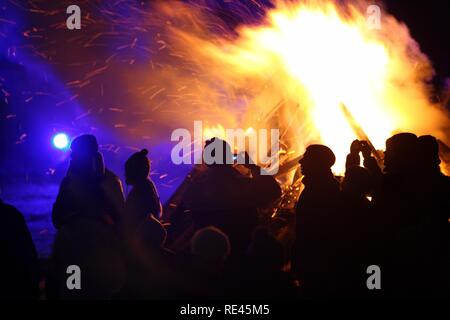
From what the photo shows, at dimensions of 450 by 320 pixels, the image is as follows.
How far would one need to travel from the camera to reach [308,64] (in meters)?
7.00

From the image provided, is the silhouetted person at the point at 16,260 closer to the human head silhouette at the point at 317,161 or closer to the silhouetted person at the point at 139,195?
the silhouetted person at the point at 139,195

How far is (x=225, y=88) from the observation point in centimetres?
945

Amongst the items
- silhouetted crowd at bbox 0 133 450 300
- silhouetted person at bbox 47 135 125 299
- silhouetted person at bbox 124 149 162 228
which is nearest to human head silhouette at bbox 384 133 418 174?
silhouetted crowd at bbox 0 133 450 300

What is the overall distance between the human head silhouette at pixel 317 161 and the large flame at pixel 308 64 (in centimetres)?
299

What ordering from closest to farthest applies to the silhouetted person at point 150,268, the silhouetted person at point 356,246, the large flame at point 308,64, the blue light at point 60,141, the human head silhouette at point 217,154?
the silhouetted person at point 150,268, the silhouetted person at point 356,246, the human head silhouette at point 217,154, the large flame at point 308,64, the blue light at point 60,141

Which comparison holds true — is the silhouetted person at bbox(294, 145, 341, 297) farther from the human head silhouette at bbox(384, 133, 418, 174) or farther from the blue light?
the blue light

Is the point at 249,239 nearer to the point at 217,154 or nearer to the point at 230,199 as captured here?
the point at 230,199

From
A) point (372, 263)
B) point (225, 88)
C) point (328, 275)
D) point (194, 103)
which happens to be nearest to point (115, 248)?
point (328, 275)

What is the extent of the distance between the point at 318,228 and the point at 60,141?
6407 mm

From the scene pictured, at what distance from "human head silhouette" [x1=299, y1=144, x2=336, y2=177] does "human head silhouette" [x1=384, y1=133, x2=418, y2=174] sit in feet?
1.61

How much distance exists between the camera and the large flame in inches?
269

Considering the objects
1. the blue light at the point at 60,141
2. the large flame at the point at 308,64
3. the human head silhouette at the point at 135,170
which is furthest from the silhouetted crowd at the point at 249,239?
the blue light at the point at 60,141

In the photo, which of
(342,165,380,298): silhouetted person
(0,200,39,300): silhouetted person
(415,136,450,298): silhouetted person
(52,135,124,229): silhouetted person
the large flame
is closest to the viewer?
(0,200,39,300): silhouetted person

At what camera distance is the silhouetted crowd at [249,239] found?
2.73 metres
